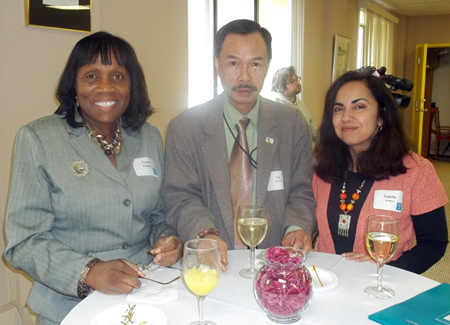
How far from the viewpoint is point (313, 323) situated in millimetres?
1045

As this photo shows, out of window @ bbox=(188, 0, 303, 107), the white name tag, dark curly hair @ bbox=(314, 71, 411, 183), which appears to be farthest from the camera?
window @ bbox=(188, 0, 303, 107)

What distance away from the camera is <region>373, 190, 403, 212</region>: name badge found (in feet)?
5.75

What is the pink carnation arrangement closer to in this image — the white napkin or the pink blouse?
the white napkin

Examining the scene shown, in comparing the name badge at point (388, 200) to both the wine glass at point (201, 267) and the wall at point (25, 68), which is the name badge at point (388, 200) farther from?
the wall at point (25, 68)

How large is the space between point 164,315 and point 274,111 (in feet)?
4.24

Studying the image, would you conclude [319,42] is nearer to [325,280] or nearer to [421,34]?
[421,34]

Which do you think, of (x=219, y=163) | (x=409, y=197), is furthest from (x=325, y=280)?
(x=219, y=163)

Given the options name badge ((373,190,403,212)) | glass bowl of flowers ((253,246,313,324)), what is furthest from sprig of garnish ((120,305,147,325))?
name badge ((373,190,403,212))

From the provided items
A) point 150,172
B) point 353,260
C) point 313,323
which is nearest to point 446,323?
point 313,323

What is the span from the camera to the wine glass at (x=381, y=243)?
3.94 ft

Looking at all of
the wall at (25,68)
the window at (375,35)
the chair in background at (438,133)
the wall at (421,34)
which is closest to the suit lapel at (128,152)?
the wall at (25,68)

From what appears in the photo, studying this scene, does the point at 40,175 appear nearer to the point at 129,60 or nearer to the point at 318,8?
the point at 129,60

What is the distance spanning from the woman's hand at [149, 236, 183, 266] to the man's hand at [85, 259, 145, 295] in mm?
138

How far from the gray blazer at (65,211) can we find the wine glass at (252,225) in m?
0.44
